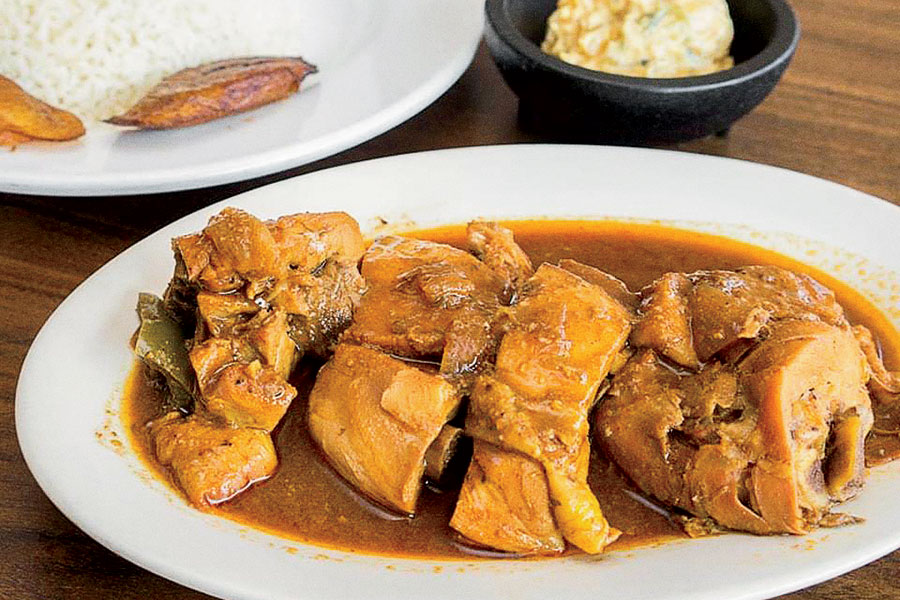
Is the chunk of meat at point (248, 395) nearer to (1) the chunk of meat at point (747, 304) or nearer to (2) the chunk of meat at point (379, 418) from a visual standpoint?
(2) the chunk of meat at point (379, 418)

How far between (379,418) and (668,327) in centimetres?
60

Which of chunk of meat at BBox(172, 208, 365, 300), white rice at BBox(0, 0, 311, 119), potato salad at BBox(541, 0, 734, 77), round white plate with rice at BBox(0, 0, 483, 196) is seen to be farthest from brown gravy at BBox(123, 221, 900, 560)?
white rice at BBox(0, 0, 311, 119)

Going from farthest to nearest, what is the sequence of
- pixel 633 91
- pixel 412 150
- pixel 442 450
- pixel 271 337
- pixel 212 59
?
pixel 212 59 < pixel 412 150 < pixel 633 91 < pixel 271 337 < pixel 442 450

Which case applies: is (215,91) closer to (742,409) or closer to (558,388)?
(558,388)

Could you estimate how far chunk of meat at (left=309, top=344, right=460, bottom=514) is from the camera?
81.2 inches

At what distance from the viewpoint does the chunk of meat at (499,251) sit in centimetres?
249

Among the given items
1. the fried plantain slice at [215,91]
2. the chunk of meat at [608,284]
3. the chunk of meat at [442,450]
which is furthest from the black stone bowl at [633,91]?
the chunk of meat at [442,450]

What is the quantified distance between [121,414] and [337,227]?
61 centimetres

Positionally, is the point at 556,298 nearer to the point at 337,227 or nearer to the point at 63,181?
the point at 337,227

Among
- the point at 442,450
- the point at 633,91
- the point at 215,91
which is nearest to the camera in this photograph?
the point at 442,450

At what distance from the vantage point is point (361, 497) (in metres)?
2.17

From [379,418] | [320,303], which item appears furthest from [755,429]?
[320,303]

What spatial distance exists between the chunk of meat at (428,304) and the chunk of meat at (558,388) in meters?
0.09

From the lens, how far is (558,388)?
205cm
